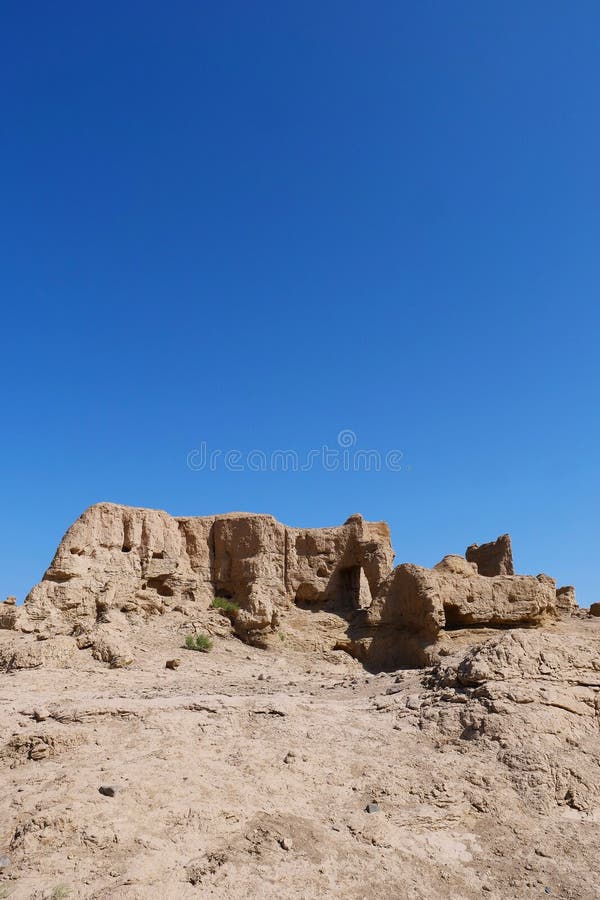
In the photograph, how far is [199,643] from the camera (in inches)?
578

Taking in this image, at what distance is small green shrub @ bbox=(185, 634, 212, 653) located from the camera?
47.6 feet

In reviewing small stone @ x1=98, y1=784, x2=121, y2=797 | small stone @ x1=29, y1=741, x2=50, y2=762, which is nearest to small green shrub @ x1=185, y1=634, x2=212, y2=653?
small stone @ x1=29, y1=741, x2=50, y2=762

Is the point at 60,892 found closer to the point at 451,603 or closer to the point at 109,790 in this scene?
the point at 109,790

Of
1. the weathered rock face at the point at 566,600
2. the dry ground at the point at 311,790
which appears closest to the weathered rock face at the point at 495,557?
the weathered rock face at the point at 566,600

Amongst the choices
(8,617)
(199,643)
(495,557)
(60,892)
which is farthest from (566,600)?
(60,892)

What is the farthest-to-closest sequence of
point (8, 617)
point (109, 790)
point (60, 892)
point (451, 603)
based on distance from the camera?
point (451, 603), point (8, 617), point (109, 790), point (60, 892)

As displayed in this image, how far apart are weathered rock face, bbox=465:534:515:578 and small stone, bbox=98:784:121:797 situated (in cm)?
1660

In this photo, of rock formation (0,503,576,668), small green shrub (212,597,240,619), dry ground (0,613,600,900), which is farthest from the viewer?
small green shrub (212,597,240,619)

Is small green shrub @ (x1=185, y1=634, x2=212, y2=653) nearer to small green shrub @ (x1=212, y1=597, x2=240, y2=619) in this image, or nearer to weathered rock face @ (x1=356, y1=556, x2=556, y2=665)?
small green shrub @ (x1=212, y1=597, x2=240, y2=619)

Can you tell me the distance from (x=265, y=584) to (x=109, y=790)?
12.8 metres

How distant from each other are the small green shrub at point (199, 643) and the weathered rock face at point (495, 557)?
10.3m

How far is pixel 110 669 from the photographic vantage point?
11.5 meters

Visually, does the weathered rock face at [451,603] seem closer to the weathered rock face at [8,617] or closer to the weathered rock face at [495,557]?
the weathered rock face at [495,557]

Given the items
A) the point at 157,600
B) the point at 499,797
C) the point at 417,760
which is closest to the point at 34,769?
the point at 417,760
